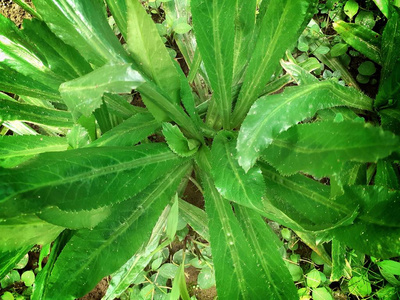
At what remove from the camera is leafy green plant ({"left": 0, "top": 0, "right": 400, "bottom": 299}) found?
22.7 inches

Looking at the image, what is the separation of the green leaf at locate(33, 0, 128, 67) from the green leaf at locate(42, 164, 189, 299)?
1.19 ft

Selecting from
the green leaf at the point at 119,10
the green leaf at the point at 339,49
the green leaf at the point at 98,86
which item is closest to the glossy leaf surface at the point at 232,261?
the green leaf at the point at 98,86

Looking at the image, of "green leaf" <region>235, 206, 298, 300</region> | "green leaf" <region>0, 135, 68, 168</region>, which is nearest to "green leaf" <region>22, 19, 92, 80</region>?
"green leaf" <region>0, 135, 68, 168</region>

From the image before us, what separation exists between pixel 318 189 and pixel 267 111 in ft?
1.09

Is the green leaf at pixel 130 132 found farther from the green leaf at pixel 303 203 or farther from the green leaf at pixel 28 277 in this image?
the green leaf at pixel 28 277

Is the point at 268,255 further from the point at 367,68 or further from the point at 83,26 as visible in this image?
the point at 367,68

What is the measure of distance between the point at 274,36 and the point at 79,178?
55 centimetres

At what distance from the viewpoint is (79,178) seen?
619mm

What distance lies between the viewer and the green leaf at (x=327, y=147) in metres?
0.46

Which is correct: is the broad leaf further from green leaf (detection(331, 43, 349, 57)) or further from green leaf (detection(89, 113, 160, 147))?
green leaf (detection(331, 43, 349, 57))

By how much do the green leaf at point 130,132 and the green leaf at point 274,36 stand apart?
11.2 inches

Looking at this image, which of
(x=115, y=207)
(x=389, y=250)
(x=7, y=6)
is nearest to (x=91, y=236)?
(x=115, y=207)

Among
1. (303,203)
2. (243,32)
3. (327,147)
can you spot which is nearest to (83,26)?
(243,32)

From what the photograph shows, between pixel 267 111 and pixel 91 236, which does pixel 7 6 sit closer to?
pixel 91 236
